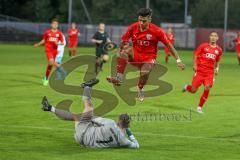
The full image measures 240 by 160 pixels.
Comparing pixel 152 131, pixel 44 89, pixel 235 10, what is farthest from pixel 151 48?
pixel 235 10

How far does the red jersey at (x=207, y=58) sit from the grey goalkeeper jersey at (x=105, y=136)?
283 inches

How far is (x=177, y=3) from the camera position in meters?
75.5

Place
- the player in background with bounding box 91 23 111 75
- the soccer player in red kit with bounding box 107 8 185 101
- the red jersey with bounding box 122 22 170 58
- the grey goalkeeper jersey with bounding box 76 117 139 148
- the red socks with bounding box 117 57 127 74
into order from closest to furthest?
the grey goalkeeper jersey with bounding box 76 117 139 148 → the soccer player in red kit with bounding box 107 8 185 101 → the red jersey with bounding box 122 22 170 58 → the red socks with bounding box 117 57 127 74 → the player in background with bounding box 91 23 111 75

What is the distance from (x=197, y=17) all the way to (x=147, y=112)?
169ft

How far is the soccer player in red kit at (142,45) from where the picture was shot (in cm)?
1616

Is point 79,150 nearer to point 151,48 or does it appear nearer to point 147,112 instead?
point 151,48

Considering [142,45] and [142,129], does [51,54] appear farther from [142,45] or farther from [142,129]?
[142,129]

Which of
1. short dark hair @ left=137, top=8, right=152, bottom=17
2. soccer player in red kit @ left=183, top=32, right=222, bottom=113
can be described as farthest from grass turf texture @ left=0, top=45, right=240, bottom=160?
short dark hair @ left=137, top=8, right=152, bottom=17

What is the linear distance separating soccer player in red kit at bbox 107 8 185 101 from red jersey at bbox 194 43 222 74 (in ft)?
9.93

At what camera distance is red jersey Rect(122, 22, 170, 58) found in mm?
16375

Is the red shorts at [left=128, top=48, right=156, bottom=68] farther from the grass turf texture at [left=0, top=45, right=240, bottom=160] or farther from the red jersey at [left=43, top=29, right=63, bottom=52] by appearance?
the red jersey at [left=43, top=29, right=63, bottom=52]

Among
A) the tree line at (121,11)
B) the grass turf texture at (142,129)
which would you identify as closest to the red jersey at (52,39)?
the grass turf texture at (142,129)

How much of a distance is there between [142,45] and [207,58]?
4.03 meters

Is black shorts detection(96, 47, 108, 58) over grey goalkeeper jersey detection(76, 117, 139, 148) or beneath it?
beneath
